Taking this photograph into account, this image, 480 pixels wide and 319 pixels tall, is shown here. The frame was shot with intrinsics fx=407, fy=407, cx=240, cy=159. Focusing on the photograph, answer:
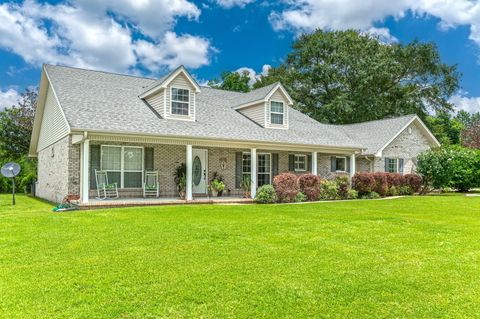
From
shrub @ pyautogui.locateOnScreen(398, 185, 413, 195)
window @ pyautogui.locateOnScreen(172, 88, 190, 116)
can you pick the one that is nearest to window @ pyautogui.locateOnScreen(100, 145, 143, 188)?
window @ pyautogui.locateOnScreen(172, 88, 190, 116)

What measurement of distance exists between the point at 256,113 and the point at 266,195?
5.76m

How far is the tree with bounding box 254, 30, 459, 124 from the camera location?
117 ft

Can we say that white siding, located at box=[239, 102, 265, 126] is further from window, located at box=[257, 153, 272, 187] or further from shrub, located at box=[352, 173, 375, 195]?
shrub, located at box=[352, 173, 375, 195]

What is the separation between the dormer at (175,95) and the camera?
16906mm

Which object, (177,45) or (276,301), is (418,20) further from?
(276,301)

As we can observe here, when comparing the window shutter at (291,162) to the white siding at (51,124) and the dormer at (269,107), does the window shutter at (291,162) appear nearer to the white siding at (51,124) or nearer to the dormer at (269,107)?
the dormer at (269,107)

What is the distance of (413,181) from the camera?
21422mm

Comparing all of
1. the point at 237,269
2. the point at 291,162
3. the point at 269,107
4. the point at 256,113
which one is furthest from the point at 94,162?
the point at 237,269

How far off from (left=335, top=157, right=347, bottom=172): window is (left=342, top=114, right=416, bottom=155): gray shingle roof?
4.82ft

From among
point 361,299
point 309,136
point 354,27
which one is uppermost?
point 354,27

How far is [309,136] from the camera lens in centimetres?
2023

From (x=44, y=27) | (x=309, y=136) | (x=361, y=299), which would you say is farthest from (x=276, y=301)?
(x=44, y=27)

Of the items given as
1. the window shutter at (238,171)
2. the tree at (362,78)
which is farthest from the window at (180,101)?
the tree at (362,78)

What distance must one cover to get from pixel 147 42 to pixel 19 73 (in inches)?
373
